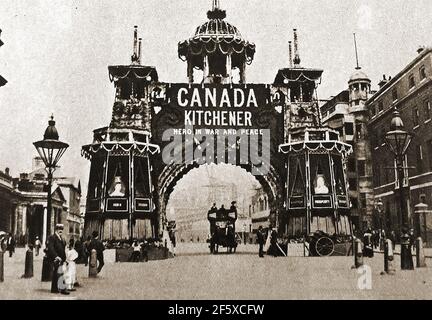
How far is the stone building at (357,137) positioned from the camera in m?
49.6

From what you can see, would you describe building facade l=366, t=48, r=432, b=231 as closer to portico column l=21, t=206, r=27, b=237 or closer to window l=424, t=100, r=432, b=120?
window l=424, t=100, r=432, b=120

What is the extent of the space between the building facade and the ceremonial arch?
13.6 ft

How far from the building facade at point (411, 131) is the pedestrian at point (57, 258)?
18.3 metres

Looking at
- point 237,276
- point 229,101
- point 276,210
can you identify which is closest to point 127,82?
point 229,101

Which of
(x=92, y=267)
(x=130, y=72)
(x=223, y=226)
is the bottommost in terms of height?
(x=92, y=267)

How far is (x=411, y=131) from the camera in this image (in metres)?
28.9

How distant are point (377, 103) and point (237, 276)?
25437 mm

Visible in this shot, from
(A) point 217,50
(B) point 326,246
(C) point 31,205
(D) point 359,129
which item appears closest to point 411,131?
(B) point 326,246

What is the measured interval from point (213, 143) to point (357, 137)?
2814 cm

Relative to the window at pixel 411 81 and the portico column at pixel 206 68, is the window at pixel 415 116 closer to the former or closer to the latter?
the window at pixel 411 81

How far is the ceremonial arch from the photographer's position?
89.8ft

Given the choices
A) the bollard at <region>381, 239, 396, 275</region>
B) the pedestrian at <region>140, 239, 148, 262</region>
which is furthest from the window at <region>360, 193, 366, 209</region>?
the bollard at <region>381, 239, 396, 275</region>

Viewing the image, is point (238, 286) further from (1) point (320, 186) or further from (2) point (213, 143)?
(2) point (213, 143)
